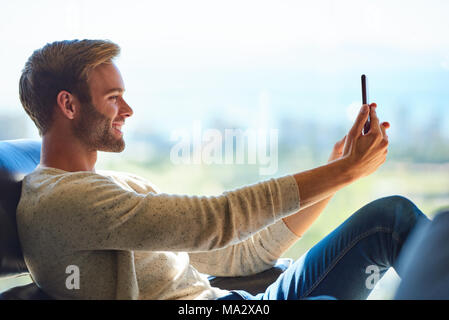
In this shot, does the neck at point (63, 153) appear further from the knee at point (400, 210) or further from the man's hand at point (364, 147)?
the knee at point (400, 210)

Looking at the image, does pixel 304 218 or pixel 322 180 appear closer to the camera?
pixel 322 180

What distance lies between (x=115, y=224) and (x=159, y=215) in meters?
0.08

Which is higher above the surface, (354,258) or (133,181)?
(133,181)

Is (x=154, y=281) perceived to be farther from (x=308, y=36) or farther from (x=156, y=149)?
(x=308, y=36)

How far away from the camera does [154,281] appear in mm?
979

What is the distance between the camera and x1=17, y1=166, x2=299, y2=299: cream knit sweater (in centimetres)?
81

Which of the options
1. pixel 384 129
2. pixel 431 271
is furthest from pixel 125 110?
pixel 431 271

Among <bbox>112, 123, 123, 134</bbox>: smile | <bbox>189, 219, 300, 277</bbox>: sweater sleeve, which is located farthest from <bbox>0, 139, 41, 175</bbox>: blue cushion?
<bbox>189, 219, 300, 277</bbox>: sweater sleeve

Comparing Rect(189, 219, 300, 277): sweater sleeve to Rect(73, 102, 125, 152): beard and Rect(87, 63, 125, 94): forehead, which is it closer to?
Rect(73, 102, 125, 152): beard

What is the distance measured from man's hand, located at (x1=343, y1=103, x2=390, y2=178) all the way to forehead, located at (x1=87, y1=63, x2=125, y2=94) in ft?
1.82

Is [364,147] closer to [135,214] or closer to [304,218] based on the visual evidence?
[304,218]

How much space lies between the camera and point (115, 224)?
0.81m

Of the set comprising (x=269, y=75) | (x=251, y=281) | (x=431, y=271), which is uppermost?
(x=269, y=75)

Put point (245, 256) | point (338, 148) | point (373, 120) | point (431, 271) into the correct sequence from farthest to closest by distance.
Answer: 1. point (245, 256)
2. point (338, 148)
3. point (373, 120)
4. point (431, 271)
